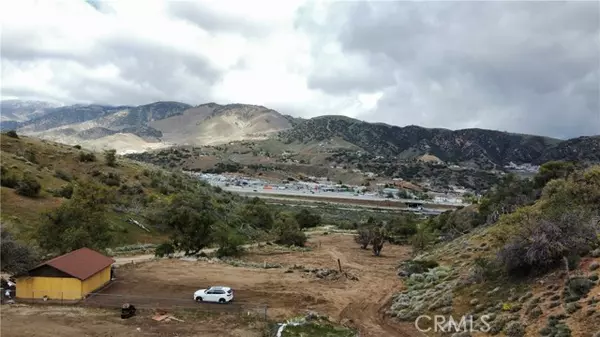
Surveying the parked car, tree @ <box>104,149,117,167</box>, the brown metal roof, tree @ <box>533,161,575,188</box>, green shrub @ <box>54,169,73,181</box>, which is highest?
tree @ <box>104,149,117,167</box>

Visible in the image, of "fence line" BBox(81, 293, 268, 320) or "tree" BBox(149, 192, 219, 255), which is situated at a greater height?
"tree" BBox(149, 192, 219, 255)

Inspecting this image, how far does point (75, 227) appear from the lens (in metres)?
43.4

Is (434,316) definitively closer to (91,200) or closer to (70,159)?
(91,200)

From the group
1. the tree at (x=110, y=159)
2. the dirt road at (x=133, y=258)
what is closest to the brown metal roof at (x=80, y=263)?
the dirt road at (x=133, y=258)

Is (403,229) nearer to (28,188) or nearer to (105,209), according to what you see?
(105,209)

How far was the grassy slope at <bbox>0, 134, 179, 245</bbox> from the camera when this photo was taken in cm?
5266

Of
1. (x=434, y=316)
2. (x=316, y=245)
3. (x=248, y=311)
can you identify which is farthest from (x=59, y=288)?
(x=316, y=245)

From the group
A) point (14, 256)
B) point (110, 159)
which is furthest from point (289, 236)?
point (14, 256)

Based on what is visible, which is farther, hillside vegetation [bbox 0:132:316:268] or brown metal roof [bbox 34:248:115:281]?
hillside vegetation [bbox 0:132:316:268]

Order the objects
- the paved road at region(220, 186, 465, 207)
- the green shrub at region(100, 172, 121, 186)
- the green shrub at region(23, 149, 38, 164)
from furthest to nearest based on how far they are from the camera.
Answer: the paved road at region(220, 186, 465, 207) → the green shrub at region(23, 149, 38, 164) → the green shrub at region(100, 172, 121, 186)

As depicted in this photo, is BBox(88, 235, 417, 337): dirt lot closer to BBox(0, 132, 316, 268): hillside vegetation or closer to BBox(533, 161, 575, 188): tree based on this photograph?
BBox(0, 132, 316, 268): hillside vegetation

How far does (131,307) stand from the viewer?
28.8 metres

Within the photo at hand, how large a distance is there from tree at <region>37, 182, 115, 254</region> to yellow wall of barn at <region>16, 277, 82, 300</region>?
9.75 m

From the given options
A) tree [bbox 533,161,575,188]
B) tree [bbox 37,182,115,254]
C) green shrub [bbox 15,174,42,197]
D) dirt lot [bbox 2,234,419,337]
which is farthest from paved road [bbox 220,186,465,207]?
tree [bbox 37,182,115,254]
